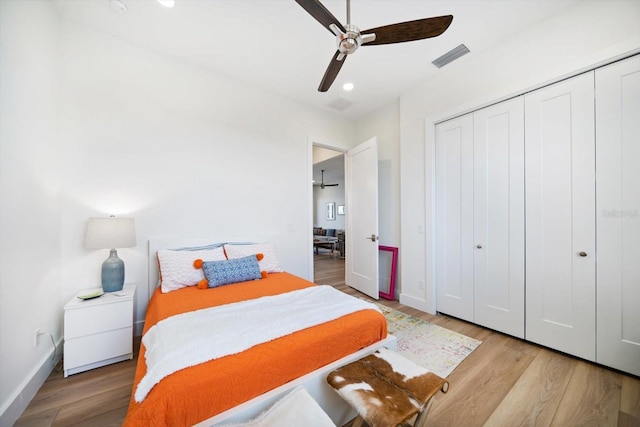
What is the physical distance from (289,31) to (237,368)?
267cm

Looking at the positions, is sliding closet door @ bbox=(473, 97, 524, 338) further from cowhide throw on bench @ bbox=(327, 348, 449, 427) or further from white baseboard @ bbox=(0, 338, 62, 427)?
white baseboard @ bbox=(0, 338, 62, 427)

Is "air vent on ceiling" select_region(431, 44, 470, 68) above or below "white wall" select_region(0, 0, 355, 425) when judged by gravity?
above

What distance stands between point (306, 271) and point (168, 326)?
228 cm

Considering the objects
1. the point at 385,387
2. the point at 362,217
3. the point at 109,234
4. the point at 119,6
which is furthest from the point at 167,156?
the point at 385,387

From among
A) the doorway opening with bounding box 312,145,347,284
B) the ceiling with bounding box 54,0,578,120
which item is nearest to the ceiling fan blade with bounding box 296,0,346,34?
the ceiling with bounding box 54,0,578,120

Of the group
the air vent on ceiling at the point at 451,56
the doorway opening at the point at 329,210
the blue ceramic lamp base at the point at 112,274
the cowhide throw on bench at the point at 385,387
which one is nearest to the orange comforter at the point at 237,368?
the cowhide throw on bench at the point at 385,387

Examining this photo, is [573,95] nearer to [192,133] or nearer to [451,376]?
[451,376]

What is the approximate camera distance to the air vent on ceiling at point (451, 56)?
2453 mm

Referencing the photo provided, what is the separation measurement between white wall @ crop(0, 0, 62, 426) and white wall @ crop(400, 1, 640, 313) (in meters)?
3.54

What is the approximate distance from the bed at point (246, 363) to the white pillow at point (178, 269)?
0.15m

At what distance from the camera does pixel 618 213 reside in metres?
1.80

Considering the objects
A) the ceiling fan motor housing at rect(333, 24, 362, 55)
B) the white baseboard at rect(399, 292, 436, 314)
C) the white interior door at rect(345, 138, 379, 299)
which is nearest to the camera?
the ceiling fan motor housing at rect(333, 24, 362, 55)

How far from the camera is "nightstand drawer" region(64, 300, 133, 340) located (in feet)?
5.77

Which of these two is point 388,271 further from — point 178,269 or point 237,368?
point 237,368
